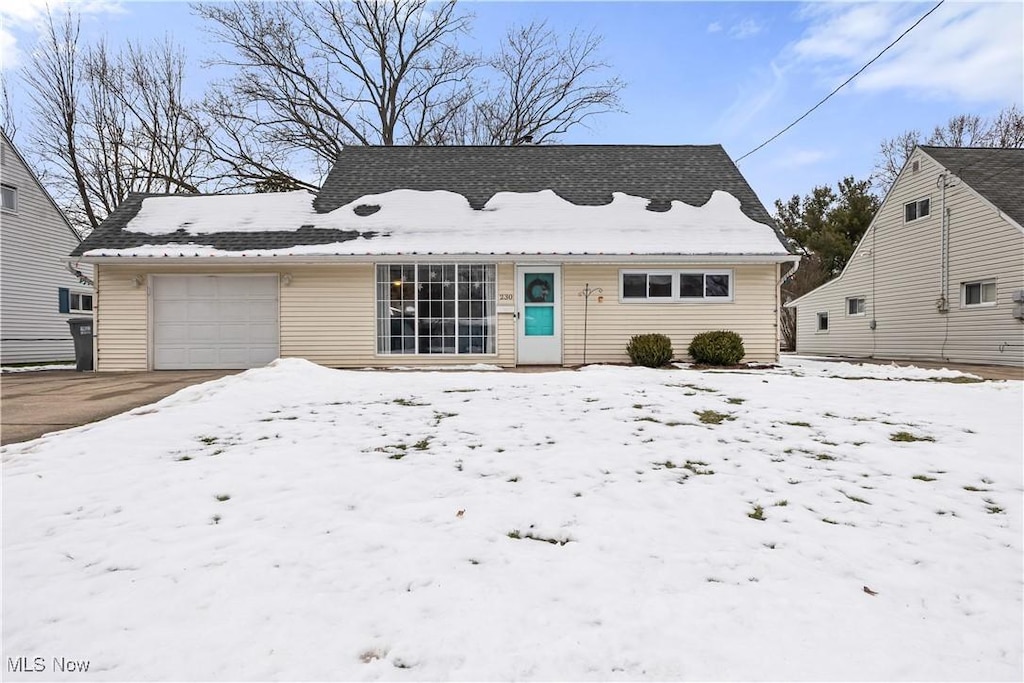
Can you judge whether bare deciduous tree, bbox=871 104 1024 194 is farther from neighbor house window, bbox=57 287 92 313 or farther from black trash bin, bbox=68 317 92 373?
neighbor house window, bbox=57 287 92 313

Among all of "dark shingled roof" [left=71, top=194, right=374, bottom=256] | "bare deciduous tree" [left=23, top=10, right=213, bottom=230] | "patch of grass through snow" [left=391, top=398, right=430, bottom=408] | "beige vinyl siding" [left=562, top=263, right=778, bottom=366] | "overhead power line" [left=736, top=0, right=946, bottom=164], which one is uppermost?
"bare deciduous tree" [left=23, top=10, right=213, bottom=230]

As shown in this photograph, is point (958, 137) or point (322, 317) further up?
point (958, 137)

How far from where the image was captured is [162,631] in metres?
1.73

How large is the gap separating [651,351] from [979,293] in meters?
10.6

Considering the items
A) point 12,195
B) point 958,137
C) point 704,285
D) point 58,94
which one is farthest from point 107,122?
point 958,137

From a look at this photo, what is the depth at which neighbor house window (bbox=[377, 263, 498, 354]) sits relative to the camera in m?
10.7

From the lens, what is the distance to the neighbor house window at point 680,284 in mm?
10805

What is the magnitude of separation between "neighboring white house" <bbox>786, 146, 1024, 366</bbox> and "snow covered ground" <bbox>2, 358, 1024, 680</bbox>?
1116 cm

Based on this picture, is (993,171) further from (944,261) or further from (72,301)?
(72,301)

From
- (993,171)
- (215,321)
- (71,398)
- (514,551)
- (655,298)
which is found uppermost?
(993,171)

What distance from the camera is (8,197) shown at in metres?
14.8

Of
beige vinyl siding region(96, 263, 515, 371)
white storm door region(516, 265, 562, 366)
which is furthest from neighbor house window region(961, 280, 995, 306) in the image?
beige vinyl siding region(96, 263, 515, 371)

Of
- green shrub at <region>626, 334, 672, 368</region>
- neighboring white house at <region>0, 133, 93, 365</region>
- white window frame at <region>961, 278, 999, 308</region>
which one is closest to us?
green shrub at <region>626, 334, 672, 368</region>

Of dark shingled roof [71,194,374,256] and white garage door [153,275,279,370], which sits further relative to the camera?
white garage door [153,275,279,370]
